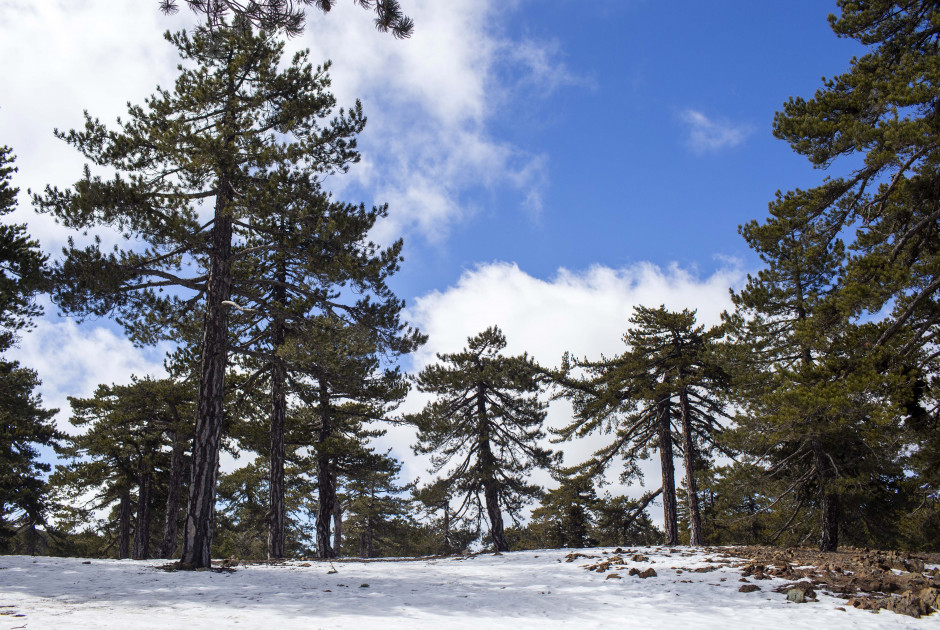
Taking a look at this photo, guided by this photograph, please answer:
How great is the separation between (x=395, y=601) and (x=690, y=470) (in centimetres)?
1520

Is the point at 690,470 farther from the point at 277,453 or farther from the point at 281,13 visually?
the point at 281,13

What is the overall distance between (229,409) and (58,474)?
1007cm

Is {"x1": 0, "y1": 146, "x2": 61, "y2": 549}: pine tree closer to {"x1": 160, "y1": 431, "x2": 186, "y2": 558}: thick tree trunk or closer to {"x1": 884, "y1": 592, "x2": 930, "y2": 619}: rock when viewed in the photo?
{"x1": 160, "y1": 431, "x2": 186, "y2": 558}: thick tree trunk

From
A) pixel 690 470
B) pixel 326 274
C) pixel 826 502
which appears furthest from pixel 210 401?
pixel 826 502

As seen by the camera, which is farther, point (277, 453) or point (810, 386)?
point (277, 453)

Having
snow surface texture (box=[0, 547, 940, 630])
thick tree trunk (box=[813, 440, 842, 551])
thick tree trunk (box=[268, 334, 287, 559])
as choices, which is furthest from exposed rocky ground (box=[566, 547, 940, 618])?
thick tree trunk (box=[268, 334, 287, 559])

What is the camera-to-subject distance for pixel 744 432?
14.3 metres

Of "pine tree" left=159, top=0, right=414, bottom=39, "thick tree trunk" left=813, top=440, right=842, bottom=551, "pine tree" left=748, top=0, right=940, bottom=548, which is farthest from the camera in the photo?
"thick tree trunk" left=813, top=440, right=842, bottom=551

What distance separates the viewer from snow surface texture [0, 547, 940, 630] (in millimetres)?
6328

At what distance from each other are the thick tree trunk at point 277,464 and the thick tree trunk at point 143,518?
1065cm

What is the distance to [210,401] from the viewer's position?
470 inches

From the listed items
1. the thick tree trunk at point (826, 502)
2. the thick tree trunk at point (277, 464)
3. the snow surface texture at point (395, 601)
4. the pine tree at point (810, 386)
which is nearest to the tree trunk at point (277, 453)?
the thick tree trunk at point (277, 464)

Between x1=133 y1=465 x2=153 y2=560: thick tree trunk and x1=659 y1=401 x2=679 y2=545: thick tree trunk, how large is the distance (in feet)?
72.3

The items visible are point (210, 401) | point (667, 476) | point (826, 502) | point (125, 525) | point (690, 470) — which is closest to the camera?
point (210, 401)
